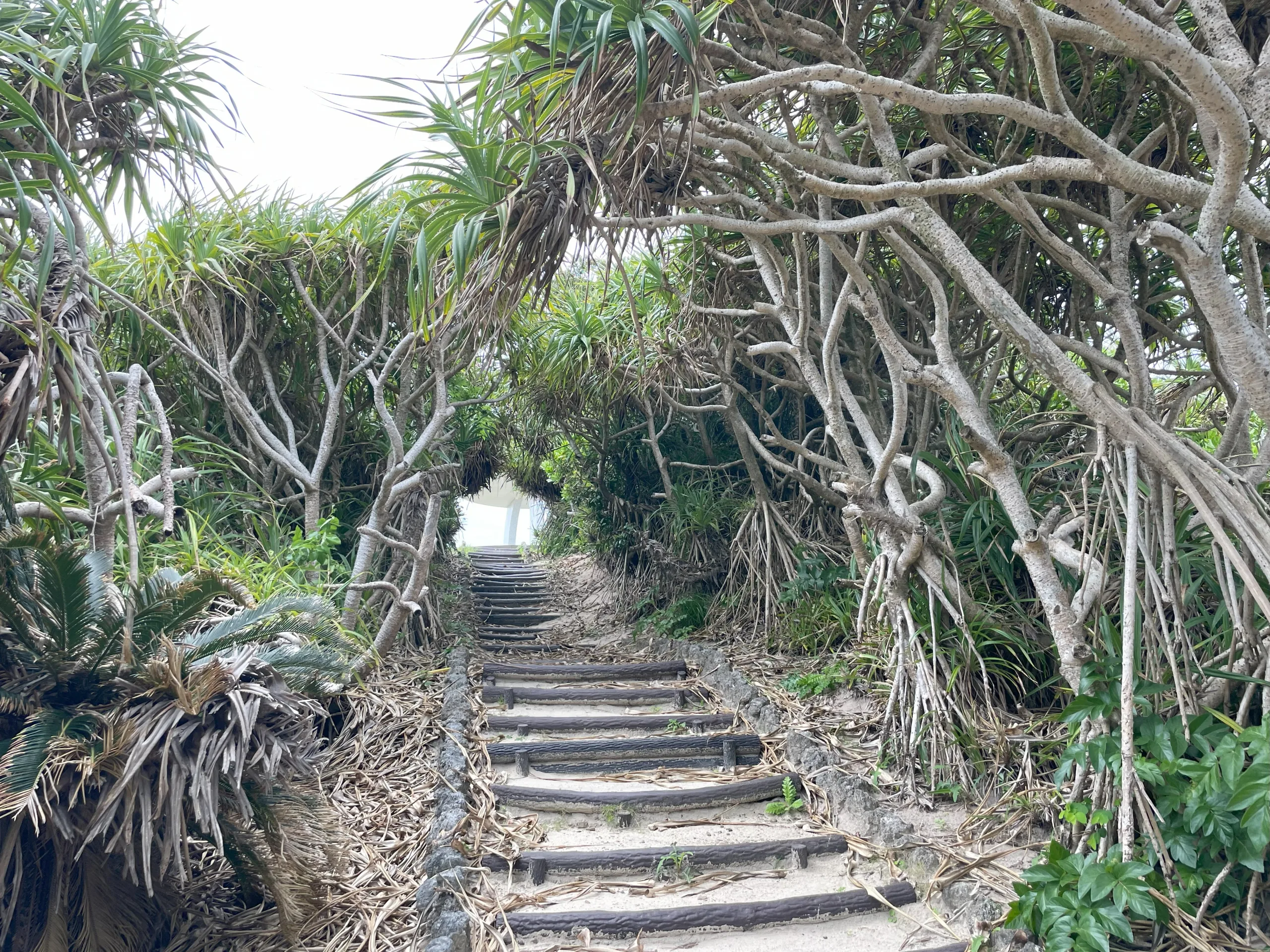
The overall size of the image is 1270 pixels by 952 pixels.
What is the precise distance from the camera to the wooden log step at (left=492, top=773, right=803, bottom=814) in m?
3.06

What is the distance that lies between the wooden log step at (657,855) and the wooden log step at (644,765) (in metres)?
0.67

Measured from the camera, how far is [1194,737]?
1.85 metres

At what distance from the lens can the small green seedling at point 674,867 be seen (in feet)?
8.56

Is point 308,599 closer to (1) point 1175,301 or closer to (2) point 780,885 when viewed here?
(2) point 780,885

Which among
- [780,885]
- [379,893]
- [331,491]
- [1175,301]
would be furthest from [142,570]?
[1175,301]

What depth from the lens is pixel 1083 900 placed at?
1782 millimetres

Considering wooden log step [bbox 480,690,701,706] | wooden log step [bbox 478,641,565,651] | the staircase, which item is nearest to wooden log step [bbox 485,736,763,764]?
the staircase

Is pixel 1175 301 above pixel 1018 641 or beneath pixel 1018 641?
above

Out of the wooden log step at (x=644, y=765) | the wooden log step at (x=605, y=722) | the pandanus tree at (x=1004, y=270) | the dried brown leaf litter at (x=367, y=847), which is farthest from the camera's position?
the wooden log step at (x=605, y=722)

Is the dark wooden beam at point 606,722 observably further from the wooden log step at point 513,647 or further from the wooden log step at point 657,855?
the wooden log step at point 513,647

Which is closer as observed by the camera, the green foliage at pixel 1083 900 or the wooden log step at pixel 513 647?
the green foliage at pixel 1083 900

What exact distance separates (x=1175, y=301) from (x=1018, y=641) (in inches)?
101

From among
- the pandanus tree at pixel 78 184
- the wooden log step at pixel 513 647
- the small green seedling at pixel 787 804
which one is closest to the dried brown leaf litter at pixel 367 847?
the pandanus tree at pixel 78 184

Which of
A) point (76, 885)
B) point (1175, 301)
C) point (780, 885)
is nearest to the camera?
point (76, 885)
